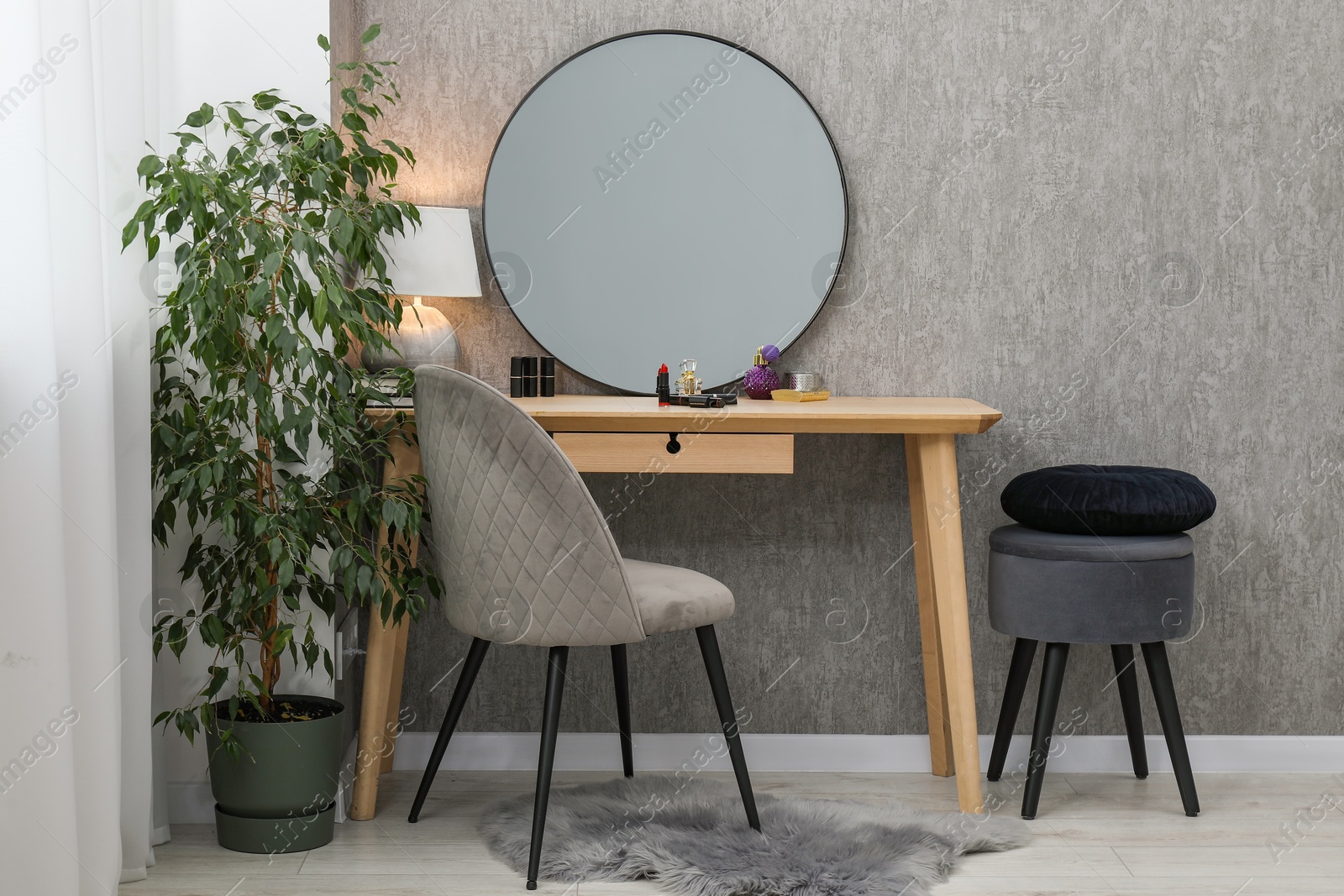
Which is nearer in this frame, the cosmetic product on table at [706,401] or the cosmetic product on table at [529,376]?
the cosmetic product on table at [706,401]

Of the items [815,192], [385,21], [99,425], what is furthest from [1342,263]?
[99,425]

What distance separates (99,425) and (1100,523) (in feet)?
5.93

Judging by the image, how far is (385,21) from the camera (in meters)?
2.47

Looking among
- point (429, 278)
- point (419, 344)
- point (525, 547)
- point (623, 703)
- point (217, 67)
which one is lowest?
point (623, 703)

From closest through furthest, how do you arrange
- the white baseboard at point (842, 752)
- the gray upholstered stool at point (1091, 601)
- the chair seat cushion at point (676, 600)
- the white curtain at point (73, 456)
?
the white curtain at point (73, 456), the chair seat cushion at point (676, 600), the gray upholstered stool at point (1091, 601), the white baseboard at point (842, 752)

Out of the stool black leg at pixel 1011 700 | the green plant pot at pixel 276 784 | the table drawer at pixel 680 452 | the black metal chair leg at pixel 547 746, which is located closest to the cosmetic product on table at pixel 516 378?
the table drawer at pixel 680 452

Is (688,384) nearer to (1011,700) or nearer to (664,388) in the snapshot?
(664,388)

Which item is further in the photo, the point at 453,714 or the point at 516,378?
the point at 516,378

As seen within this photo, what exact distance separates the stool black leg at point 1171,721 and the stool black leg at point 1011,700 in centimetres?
24

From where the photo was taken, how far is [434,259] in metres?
2.29

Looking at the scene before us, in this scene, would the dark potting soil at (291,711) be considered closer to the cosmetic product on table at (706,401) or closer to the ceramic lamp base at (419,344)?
the ceramic lamp base at (419,344)

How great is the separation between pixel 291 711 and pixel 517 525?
25.2 inches

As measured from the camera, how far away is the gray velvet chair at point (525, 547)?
1831mm

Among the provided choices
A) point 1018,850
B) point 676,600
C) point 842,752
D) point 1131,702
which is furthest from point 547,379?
point 1131,702
